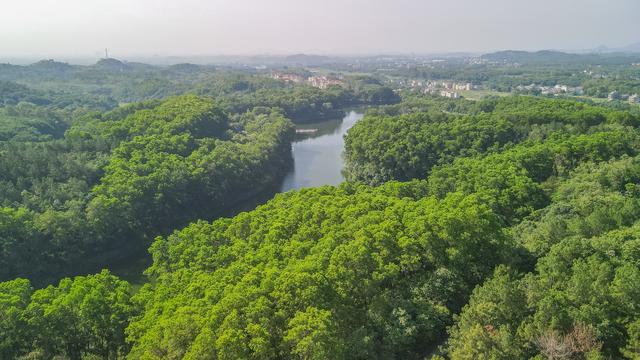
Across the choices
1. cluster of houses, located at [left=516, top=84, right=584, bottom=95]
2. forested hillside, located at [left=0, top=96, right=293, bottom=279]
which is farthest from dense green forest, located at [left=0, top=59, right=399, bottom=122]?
cluster of houses, located at [left=516, top=84, right=584, bottom=95]

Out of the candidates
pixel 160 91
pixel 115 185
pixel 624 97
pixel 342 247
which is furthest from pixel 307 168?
pixel 624 97

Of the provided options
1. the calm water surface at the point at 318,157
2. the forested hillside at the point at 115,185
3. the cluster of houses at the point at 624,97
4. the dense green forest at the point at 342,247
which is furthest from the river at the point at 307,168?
the cluster of houses at the point at 624,97

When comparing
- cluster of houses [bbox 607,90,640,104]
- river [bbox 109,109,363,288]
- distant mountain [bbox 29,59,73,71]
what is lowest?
river [bbox 109,109,363,288]

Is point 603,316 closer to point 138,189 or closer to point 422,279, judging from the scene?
point 422,279

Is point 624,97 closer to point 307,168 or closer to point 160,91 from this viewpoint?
point 307,168

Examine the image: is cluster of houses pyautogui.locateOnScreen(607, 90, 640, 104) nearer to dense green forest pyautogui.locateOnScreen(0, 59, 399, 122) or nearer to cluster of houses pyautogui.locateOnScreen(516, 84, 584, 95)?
cluster of houses pyautogui.locateOnScreen(516, 84, 584, 95)

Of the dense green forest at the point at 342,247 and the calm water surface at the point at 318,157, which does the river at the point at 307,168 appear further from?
the dense green forest at the point at 342,247
